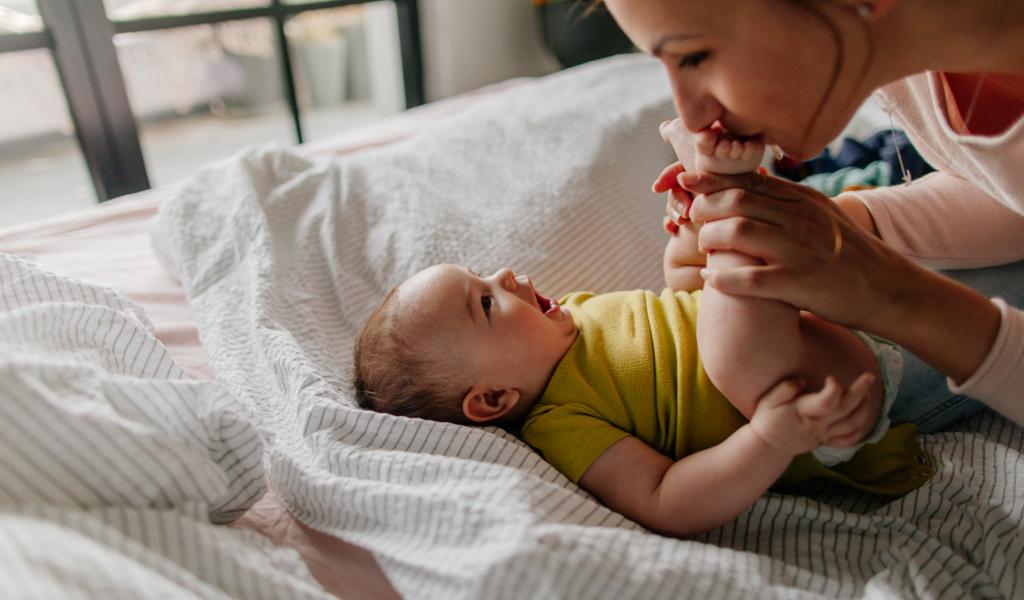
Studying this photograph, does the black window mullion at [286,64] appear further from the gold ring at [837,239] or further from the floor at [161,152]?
the gold ring at [837,239]

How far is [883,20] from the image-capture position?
612 mm

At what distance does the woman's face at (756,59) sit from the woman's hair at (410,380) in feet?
1.34

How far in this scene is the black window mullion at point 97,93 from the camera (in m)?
1.82

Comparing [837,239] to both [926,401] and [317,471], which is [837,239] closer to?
[926,401]

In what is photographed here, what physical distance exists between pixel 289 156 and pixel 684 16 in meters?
0.97

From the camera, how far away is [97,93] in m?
1.91

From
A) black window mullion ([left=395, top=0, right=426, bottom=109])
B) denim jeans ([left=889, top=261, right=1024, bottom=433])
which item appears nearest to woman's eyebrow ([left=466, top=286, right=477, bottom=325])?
denim jeans ([left=889, top=261, right=1024, bottom=433])

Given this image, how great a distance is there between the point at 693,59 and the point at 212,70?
323cm

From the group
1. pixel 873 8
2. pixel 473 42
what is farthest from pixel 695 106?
pixel 473 42

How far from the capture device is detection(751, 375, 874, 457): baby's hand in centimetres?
62

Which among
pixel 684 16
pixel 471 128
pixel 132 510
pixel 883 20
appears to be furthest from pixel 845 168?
pixel 132 510

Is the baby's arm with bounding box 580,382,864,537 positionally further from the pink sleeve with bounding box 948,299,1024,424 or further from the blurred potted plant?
the blurred potted plant

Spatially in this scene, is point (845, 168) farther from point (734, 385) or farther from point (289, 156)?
point (289, 156)

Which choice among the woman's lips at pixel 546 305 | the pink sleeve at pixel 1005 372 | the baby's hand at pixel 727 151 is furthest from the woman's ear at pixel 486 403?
the pink sleeve at pixel 1005 372
